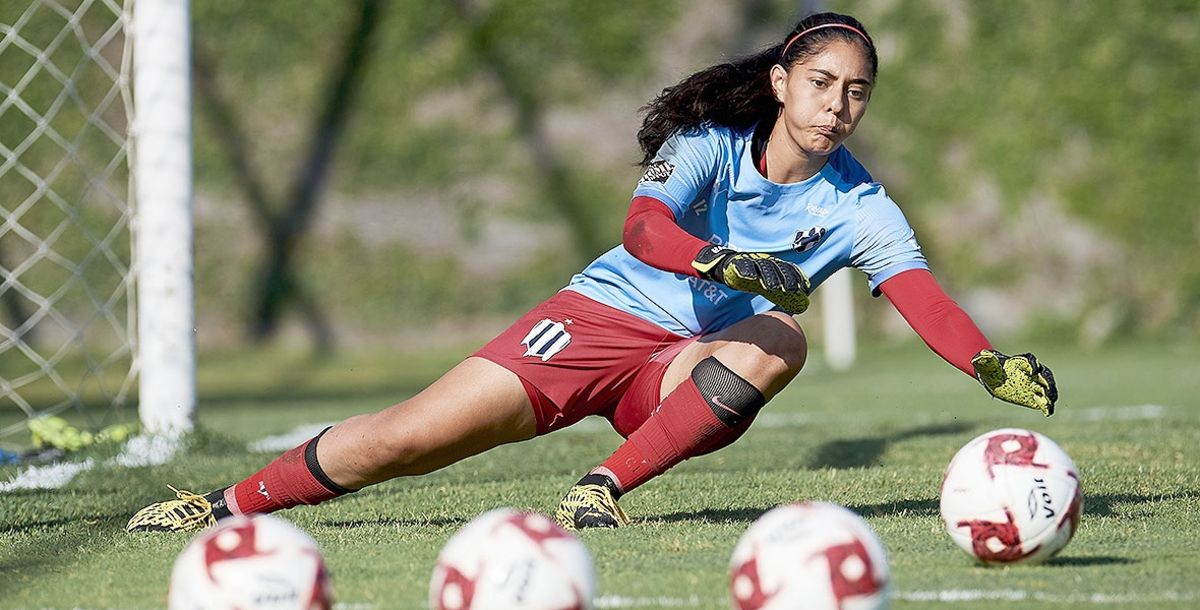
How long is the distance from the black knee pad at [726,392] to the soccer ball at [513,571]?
163 centimetres

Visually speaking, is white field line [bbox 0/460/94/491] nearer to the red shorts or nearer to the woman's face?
the red shorts

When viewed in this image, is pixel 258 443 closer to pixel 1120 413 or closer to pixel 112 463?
pixel 112 463

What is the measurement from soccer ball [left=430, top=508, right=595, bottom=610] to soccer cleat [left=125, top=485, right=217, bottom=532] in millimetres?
1838

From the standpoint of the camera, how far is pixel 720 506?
4922 millimetres

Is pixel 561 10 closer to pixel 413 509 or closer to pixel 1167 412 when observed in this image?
pixel 1167 412

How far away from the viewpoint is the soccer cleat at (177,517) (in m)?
4.44

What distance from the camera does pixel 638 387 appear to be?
4715 mm

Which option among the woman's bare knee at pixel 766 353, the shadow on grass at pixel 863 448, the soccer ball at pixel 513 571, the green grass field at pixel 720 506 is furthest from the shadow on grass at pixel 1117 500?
the soccer ball at pixel 513 571

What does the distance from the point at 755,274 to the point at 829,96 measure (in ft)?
2.49

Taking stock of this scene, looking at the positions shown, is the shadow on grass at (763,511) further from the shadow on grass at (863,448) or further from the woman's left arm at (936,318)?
the shadow on grass at (863,448)

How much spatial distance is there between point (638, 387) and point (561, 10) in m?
10.4

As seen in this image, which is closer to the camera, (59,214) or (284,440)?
(284,440)

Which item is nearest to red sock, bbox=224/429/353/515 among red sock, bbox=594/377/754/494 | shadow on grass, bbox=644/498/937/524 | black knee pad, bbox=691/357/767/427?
red sock, bbox=594/377/754/494

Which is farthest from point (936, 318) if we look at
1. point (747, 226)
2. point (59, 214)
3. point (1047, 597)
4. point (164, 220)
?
point (59, 214)
